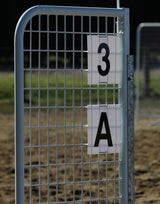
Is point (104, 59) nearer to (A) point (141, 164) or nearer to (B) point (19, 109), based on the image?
(B) point (19, 109)

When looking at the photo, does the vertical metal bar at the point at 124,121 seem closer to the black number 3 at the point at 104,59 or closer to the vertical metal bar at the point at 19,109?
the black number 3 at the point at 104,59

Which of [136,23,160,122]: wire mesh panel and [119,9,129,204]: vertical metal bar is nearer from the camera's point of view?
[119,9,129,204]: vertical metal bar

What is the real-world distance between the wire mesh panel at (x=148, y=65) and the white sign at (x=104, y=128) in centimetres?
724

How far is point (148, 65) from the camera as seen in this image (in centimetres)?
1130

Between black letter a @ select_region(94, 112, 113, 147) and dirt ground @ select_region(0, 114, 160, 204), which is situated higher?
black letter a @ select_region(94, 112, 113, 147)

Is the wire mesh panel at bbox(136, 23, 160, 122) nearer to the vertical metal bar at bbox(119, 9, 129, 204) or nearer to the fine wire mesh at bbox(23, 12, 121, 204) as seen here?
the fine wire mesh at bbox(23, 12, 121, 204)

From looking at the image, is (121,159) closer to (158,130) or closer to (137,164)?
(137,164)

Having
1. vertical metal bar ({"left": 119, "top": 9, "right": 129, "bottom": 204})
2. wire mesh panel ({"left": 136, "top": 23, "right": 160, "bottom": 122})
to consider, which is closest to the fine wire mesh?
vertical metal bar ({"left": 119, "top": 9, "right": 129, "bottom": 204})

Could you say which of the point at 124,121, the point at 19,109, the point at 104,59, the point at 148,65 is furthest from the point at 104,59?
the point at 148,65

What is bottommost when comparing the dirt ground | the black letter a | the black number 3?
the dirt ground

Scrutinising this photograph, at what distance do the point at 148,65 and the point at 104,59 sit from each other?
8404 millimetres

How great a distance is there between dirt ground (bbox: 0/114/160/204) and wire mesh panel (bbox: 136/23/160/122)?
1.16m

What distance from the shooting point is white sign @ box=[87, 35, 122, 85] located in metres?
3.01

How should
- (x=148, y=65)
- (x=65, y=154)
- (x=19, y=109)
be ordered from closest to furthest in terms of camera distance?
1. (x=19, y=109)
2. (x=65, y=154)
3. (x=148, y=65)
